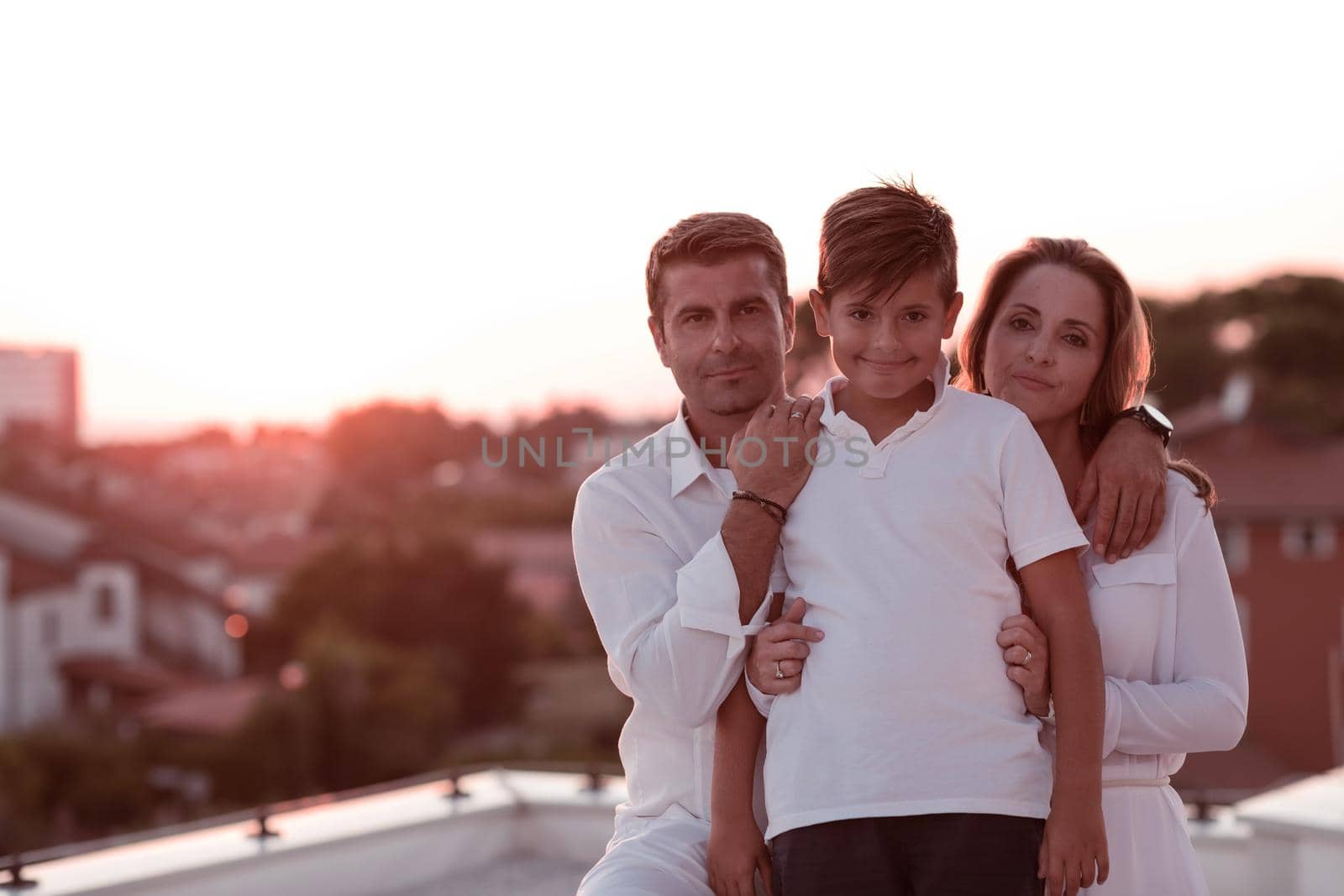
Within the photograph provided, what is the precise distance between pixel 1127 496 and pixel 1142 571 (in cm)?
11

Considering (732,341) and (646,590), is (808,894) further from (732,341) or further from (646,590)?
(732,341)

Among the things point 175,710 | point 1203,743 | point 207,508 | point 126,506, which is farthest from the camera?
point 207,508

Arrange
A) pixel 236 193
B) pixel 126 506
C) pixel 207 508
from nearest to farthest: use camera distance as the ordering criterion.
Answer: pixel 126 506, pixel 207 508, pixel 236 193

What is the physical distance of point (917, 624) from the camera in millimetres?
1619

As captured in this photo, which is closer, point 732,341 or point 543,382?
point 732,341

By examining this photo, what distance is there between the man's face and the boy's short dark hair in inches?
13.9

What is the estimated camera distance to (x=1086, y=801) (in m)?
1.58

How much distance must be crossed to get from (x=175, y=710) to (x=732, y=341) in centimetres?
2655

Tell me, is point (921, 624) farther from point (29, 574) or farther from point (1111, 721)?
point (29, 574)

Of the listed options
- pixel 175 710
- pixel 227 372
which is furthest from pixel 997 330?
pixel 227 372

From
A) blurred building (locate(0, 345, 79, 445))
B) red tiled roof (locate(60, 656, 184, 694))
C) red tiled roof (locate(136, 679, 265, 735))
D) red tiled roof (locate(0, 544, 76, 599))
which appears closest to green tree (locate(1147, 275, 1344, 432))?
red tiled roof (locate(136, 679, 265, 735))

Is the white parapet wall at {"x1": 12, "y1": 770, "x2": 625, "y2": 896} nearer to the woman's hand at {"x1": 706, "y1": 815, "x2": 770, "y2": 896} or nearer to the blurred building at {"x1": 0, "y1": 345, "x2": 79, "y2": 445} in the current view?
the woman's hand at {"x1": 706, "y1": 815, "x2": 770, "y2": 896}

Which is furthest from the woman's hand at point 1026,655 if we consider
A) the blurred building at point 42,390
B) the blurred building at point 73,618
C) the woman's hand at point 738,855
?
the blurred building at point 42,390

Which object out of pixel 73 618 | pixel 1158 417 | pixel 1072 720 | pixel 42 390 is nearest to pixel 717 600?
pixel 1072 720
